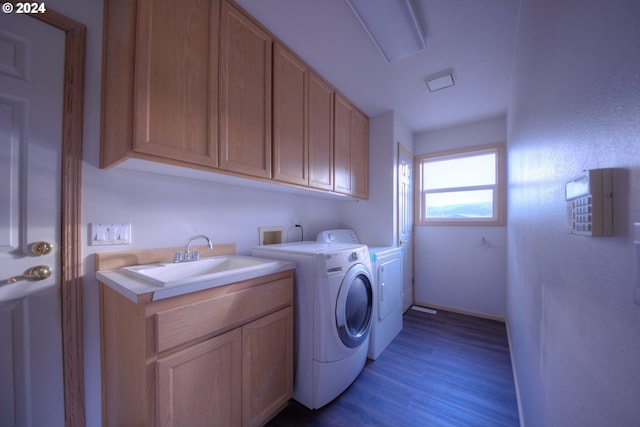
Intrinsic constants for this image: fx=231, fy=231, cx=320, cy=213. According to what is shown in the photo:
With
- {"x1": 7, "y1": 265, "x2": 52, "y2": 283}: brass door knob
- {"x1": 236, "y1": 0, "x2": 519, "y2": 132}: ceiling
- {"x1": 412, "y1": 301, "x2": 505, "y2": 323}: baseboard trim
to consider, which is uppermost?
{"x1": 236, "y1": 0, "x2": 519, "y2": 132}: ceiling

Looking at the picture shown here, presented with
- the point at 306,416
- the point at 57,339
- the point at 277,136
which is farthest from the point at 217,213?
the point at 306,416

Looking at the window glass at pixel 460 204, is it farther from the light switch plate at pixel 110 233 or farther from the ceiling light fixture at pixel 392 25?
the light switch plate at pixel 110 233

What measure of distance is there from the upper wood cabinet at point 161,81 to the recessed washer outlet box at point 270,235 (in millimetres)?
848

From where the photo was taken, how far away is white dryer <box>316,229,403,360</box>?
6.70 feet

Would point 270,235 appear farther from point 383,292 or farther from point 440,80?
point 440,80

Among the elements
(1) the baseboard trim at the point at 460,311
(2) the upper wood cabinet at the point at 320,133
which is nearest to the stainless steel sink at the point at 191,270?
(2) the upper wood cabinet at the point at 320,133

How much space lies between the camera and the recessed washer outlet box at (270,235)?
196 cm

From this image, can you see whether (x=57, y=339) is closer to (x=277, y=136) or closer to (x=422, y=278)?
(x=277, y=136)

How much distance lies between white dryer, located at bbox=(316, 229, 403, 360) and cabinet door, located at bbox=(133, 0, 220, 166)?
4.69 feet

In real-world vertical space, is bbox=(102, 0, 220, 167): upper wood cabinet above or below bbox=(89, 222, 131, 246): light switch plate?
above

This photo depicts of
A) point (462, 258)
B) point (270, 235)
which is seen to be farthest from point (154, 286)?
point (462, 258)

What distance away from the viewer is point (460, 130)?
3.01 m

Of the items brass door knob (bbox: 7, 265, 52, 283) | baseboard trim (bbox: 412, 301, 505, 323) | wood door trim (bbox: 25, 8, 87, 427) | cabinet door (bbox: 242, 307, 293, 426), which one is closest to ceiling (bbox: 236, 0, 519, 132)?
wood door trim (bbox: 25, 8, 87, 427)

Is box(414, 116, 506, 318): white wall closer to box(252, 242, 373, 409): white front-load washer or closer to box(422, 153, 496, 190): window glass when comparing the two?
box(422, 153, 496, 190): window glass
